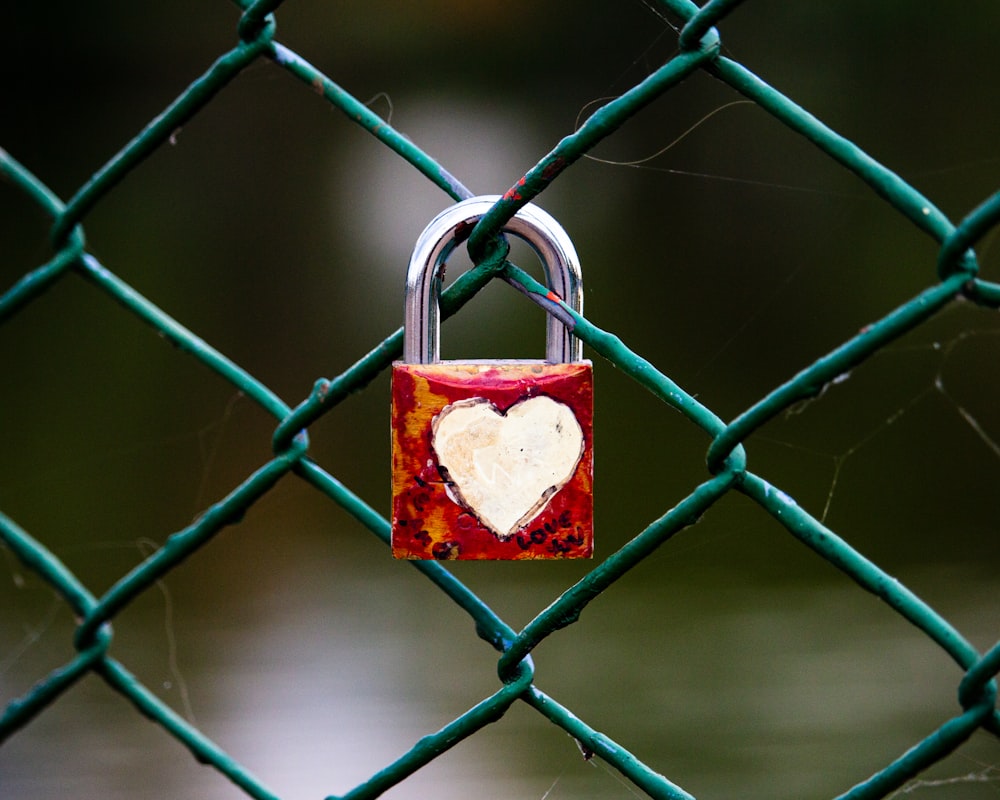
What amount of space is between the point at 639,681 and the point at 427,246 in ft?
5.96

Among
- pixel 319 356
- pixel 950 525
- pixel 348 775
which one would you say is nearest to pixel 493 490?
pixel 348 775

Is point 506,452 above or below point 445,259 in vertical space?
below

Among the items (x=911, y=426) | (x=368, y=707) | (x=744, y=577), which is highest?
(x=911, y=426)

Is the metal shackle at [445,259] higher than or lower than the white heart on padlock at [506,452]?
higher

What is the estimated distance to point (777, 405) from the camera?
0.46 metres

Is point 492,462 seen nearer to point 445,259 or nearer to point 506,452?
point 506,452

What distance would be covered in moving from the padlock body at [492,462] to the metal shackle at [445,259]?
0.04 meters

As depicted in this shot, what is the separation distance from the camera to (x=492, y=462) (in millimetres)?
487

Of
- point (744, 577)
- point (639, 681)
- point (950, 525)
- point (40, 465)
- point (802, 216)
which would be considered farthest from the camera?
point (802, 216)

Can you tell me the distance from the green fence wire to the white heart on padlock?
43 millimetres

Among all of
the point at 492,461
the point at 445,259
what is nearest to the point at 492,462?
the point at 492,461

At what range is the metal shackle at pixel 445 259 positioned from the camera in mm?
507

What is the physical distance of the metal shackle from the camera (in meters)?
0.51

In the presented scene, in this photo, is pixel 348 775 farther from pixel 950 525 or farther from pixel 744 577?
A: pixel 950 525
